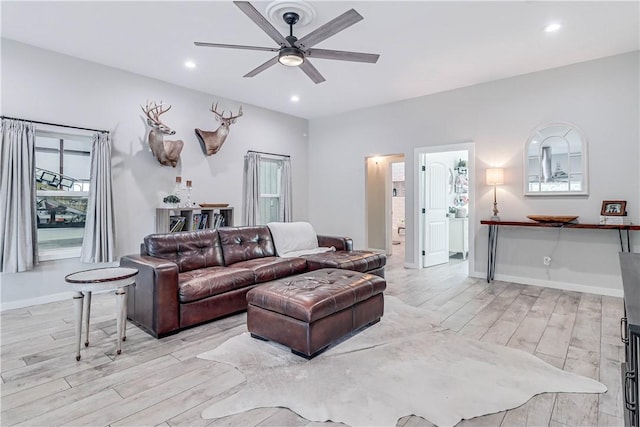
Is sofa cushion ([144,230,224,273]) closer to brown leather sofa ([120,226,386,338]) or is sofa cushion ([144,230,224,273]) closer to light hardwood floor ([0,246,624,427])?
brown leather sofa ([120,226,386,338])

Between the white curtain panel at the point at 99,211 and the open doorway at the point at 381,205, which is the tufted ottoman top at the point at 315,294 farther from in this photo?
the open doorway at the point at 381,205

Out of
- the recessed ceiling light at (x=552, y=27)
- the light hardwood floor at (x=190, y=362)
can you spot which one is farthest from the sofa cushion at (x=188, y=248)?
the recessed ceiling light at (x=552, y=27)

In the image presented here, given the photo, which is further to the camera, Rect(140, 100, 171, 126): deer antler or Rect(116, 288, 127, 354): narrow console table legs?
Rect(140, 100, 171, 126): deer antler

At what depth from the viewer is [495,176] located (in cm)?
478

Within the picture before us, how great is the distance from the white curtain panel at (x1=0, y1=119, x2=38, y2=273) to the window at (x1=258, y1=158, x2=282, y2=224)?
3438 mm

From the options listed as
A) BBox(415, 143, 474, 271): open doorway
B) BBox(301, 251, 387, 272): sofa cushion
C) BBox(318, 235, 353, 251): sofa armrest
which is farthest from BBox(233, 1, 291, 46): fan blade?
BBox(415, 143, 474, 271): open doorway

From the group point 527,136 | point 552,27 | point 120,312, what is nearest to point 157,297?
point 120,312

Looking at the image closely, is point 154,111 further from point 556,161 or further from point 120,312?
point 556,161

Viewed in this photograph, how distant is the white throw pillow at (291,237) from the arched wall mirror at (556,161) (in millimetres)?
3180

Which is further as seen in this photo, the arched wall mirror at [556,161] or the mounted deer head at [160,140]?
the mounted deer head at [160,140]

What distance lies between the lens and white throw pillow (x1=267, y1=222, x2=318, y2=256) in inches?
182

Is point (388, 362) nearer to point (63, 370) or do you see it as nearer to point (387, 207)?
point (63, 370)

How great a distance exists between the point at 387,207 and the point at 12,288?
6.33 metres

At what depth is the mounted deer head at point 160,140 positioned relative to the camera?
4602 millimetres
